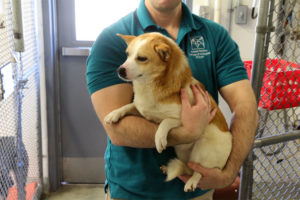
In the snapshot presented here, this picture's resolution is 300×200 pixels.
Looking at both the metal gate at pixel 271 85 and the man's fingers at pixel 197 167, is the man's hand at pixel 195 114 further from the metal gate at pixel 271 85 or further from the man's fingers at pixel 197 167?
the metal gate at pixel 271 85

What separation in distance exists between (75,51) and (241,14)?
133cm

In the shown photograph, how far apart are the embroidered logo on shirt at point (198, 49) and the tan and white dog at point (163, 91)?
84 millimetres

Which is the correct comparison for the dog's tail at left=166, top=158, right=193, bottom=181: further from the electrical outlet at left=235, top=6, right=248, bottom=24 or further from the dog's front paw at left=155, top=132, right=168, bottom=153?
the electrical outlet at left=235, top=6, right=248, bottom=24

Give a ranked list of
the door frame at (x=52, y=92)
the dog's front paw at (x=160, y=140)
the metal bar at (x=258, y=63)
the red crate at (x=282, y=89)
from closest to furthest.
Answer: the dog's front paw at (x=160, y=140)
the metal bar at (x=258, y=63)
the red crate at (x=282, y=89)
the door frame at (x=52, y=92)

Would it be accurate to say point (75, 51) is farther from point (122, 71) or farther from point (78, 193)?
point (122, 71)

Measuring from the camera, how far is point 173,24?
114cm

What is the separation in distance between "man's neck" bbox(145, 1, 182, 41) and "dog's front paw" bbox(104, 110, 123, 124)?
0.37 meters

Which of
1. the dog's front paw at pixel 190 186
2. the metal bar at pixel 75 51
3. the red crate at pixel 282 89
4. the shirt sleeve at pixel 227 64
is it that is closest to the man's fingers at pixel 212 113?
the shirt sleeve at pixel 227 64

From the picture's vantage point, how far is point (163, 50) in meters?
0.93

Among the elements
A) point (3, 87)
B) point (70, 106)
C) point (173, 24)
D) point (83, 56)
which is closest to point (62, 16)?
point (83, 56)

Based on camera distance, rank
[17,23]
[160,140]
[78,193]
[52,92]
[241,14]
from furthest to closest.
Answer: [78,193]
[52,92]
[241,14]
[17,23]
[160,140]

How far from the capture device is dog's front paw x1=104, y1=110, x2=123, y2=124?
38.1 inches

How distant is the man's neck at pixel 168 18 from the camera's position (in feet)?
3.58

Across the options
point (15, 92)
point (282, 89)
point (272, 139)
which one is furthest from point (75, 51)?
point (272, 139)
